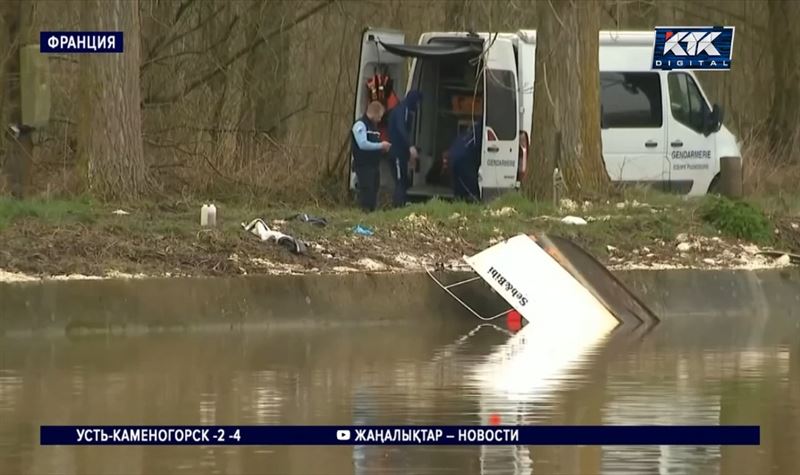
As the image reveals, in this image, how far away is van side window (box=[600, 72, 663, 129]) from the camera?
23375mm

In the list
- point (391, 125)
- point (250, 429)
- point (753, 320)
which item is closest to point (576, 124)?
point (391, 125)

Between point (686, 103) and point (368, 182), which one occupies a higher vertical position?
point (686, 103)

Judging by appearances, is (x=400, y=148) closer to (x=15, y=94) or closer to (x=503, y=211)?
(x=503, y=211)

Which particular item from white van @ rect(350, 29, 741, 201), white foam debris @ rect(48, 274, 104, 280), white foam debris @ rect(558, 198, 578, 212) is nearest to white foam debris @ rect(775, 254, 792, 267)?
white foam debris @ rect(558, 198, 578, 212)

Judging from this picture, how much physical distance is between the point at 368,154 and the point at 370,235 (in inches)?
142

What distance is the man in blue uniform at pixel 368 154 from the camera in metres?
21.1

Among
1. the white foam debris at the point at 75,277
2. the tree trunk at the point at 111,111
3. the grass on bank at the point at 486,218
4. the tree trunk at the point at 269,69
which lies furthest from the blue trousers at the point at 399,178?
the white foam debris at the point at 75,277

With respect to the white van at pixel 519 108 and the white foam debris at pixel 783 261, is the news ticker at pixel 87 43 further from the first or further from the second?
the white foam debris at pixel 783 261

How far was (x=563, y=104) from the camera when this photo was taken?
20.1 metres

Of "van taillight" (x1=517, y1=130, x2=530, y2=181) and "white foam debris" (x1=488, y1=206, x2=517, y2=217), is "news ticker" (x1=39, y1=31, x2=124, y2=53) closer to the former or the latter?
"white foam debris" (x1=488, y1=206, x2=517, y2=217)

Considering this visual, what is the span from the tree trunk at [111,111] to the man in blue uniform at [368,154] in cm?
298

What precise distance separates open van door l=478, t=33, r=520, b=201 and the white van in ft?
0.04

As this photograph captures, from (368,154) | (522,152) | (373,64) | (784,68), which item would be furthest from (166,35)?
(784,68)

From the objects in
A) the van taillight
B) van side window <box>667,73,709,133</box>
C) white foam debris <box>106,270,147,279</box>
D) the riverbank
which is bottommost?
white foam debris <box>106,270,147,279</box>
